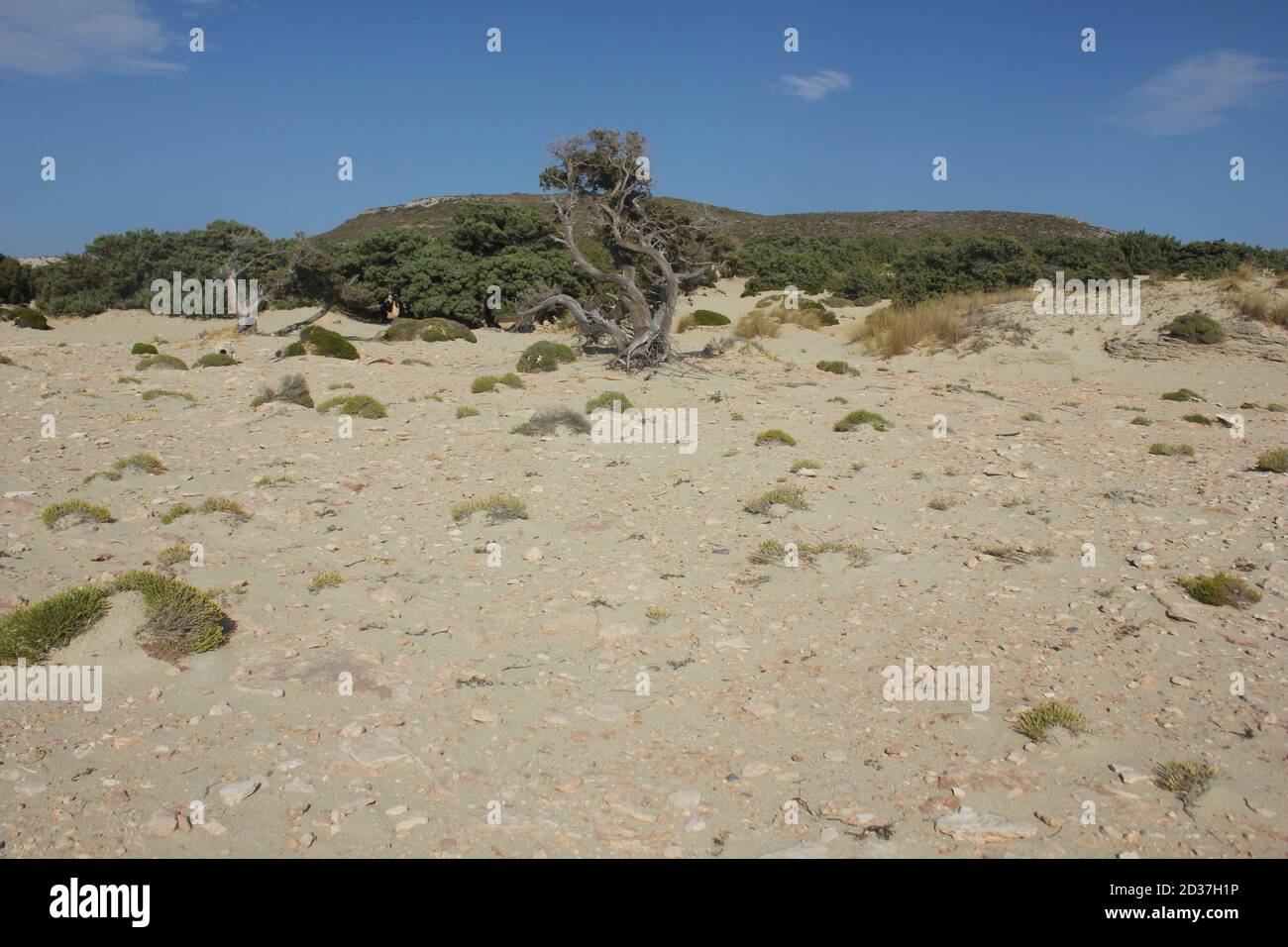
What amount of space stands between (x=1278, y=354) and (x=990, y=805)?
72.0 feet

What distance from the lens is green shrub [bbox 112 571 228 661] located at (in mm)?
5887

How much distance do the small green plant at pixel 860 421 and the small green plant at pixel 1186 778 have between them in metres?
9.41

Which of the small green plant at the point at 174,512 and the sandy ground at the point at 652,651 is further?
the small green plant at the point at 174,512

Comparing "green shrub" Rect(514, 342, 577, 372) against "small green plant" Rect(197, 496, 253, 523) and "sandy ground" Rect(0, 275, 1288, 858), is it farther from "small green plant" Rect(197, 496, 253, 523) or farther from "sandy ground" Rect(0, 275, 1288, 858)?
"small green plant" Rect(197, 496, 253, 523)

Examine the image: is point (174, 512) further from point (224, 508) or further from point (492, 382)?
point (492, 382)

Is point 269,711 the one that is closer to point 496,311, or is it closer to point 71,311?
point 496,311

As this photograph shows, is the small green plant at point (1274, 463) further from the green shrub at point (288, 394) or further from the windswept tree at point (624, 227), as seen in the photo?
the green shrub at point (288, 394)

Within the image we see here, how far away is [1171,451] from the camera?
12.1 metres

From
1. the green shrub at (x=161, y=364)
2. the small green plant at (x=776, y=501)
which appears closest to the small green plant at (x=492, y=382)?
the green shrub at (x=161, y=364)

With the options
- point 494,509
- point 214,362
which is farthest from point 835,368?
point 214,362

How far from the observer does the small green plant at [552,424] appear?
13352 mm

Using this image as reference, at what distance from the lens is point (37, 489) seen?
987 centimetres

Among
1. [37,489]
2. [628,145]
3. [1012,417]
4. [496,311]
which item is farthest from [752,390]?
[496,311]
